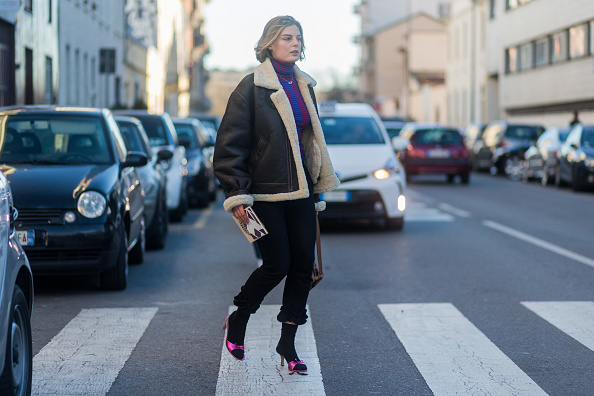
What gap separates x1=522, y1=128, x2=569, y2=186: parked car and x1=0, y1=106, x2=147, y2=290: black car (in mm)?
17339

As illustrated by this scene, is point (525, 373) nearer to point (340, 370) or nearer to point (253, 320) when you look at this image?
point (340, 370)

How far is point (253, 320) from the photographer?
7641 mm

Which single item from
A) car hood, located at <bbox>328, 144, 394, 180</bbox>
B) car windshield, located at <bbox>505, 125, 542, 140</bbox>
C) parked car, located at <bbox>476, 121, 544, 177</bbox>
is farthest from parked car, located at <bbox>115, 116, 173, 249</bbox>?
car windshield, located at <bbox>505, 125, 542, 140</bbox>

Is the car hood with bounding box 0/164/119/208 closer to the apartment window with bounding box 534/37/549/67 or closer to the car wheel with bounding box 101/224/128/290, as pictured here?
the car wheel with bounding box 101/224/128/290

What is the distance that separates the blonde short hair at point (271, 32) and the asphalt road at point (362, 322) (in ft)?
5.61

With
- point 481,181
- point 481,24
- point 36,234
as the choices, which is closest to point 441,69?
point 481,24

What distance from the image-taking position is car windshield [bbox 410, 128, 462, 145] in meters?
28.1

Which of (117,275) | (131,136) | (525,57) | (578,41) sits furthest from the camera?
(525,57)

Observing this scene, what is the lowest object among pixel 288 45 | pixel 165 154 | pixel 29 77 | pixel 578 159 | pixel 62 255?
pixel 62 255

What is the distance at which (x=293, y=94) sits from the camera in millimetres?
5898

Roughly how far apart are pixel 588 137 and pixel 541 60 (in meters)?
23.7

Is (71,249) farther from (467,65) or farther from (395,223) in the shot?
(467,65)

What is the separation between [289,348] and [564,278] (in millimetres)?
4642

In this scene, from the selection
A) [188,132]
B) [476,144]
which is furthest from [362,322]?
[476,144]
